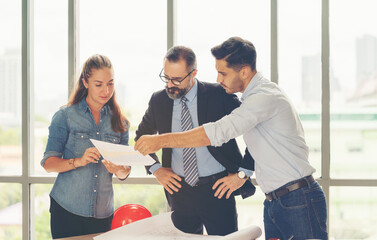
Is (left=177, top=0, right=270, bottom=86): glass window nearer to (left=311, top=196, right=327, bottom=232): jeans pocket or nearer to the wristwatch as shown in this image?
the wristwatch

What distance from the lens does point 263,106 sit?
5.92 ft

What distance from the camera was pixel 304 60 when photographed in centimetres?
319

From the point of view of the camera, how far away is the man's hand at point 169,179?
2205 mm

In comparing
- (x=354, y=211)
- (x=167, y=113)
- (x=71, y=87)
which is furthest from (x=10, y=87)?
(x=354, y=211)

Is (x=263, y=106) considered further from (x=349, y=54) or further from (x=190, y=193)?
(x=349, y=54)

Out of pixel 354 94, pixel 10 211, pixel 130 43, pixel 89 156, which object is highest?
pixel 130 43

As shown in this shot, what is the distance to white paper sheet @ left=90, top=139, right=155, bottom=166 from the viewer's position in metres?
1.79

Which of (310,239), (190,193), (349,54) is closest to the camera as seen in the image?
(310,239)

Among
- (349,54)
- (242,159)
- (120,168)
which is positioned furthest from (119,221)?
(349,54)

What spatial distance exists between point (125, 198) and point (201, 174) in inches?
52.8

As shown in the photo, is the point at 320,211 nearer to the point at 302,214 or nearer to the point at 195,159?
the point at 302,214

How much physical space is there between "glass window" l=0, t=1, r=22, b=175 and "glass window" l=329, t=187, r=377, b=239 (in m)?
2.46

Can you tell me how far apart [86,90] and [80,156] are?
35 cm

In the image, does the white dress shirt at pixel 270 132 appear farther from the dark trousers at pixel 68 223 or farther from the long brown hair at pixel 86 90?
the dark trousers at pixel 68 223
